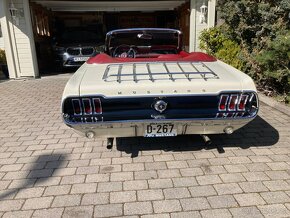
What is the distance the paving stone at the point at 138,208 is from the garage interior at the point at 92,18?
8.68 meters

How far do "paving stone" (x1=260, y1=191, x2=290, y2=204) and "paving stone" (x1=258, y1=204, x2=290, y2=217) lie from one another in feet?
0.20

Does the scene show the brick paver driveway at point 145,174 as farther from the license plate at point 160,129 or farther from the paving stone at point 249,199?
the license plate at point 160,129

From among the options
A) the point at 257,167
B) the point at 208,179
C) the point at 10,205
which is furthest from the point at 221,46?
the point at 10,205

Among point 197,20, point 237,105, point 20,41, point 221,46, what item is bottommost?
point 237,105

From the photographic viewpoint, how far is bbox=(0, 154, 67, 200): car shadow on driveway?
2.83 metres

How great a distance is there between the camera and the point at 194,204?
2523mm

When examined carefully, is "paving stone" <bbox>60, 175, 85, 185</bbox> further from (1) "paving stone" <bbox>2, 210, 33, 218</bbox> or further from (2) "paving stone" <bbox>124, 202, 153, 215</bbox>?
(2) "paving stone" <bbox>124, 202, 153, 215</bbox>

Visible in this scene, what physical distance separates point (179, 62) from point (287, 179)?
6.75 ft

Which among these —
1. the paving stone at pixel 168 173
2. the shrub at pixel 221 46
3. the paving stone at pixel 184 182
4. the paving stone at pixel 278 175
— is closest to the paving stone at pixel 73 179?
the paving stone at pixel 168 173

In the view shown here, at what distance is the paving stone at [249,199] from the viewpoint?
2.53 metres

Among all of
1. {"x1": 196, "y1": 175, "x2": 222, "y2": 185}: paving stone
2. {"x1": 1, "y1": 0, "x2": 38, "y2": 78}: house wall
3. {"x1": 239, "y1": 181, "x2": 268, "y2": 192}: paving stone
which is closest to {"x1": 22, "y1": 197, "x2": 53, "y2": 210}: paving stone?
{"x1": 196, "y1": 175, "x2": 222, "y2": 185}: paving stone

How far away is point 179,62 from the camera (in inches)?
153

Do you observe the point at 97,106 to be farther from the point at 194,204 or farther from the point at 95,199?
the point at 194,204

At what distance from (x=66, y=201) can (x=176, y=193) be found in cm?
110
